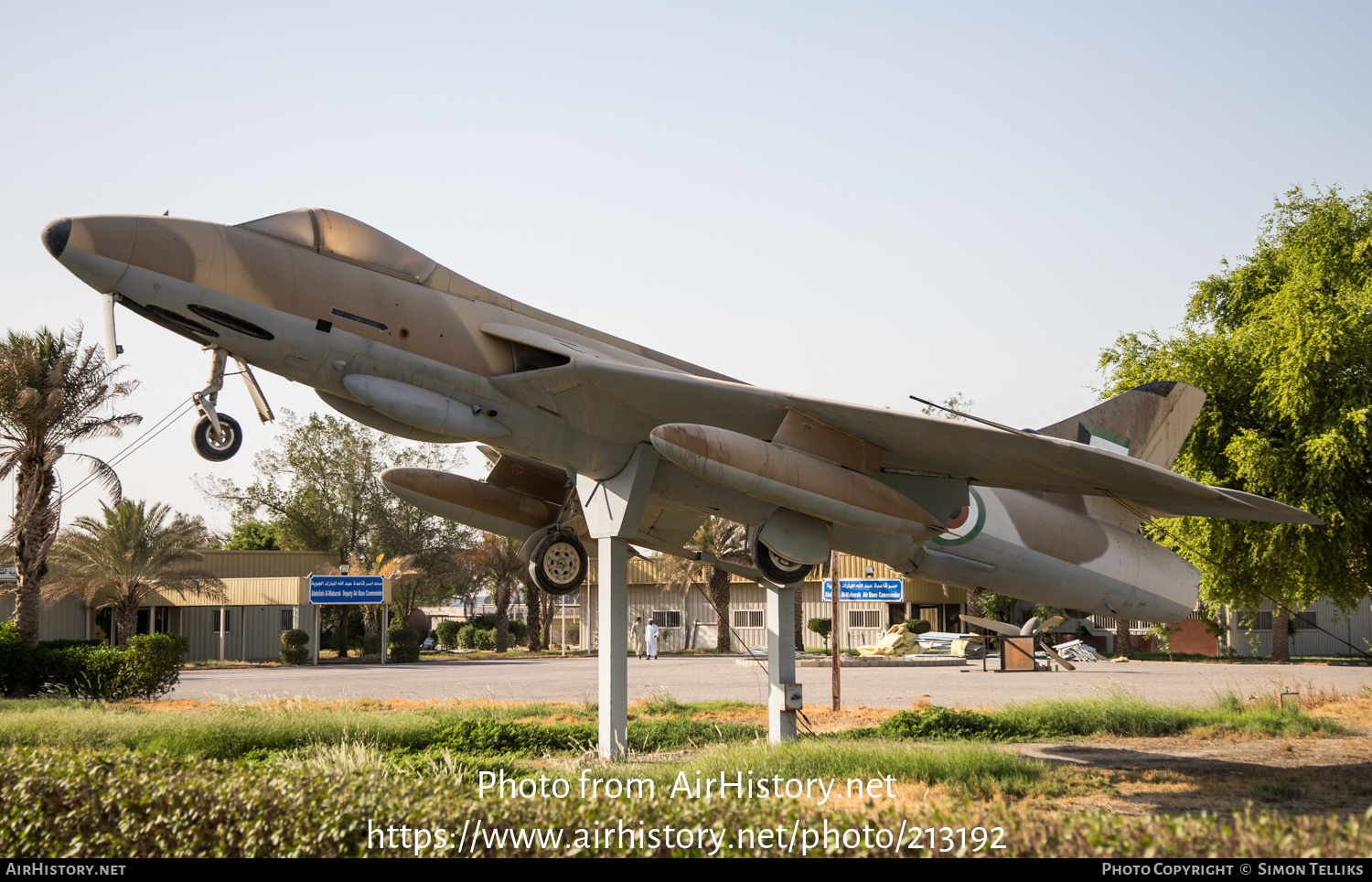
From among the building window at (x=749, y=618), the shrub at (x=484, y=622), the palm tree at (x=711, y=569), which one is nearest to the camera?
the palm tree at (x=711, y=569)

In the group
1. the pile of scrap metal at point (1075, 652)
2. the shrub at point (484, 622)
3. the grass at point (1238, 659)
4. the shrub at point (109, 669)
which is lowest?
the grass at point (1238, 659)

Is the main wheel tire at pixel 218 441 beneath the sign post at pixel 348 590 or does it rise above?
above

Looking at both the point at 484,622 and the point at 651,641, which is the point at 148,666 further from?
the point at 484,622

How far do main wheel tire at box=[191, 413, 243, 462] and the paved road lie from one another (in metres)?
10.4

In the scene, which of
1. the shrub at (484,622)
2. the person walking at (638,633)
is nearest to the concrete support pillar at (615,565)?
the person walking at (638,633)

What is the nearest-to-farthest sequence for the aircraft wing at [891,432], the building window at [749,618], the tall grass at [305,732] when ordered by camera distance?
the aircraft wing at [891,432]
the tall grass at [305,732]
the building window at [749,618]

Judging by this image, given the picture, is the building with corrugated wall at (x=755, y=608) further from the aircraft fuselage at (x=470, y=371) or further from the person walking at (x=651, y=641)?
the aircraft fuselage at (x=470, y=371)

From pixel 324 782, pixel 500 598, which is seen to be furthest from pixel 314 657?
pixel 324 782

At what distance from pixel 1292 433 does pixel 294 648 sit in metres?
37.2

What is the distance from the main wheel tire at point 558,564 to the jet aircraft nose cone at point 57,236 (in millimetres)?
6359

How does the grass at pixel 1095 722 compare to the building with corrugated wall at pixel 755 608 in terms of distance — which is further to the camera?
the building with corrugated wall at pixel 755 608

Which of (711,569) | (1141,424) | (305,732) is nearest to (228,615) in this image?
(711,569)

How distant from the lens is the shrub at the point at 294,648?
4159 cm
